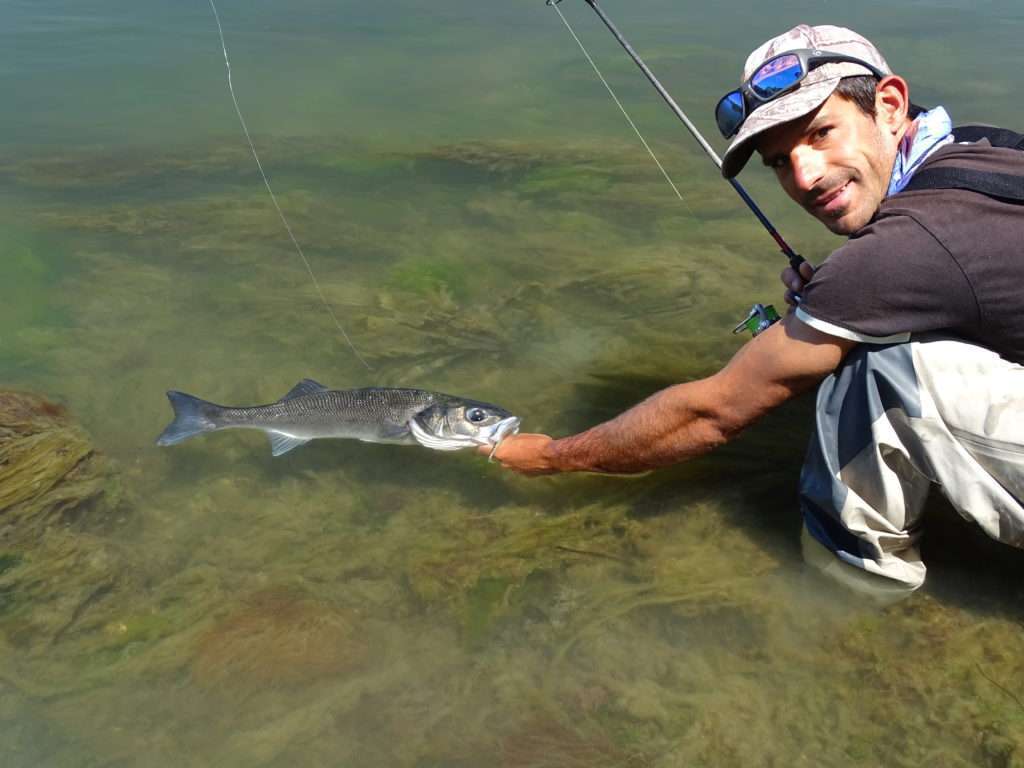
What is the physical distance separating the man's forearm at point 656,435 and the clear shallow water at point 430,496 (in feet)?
1.76

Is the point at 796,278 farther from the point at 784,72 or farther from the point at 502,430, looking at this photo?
the point at 502,430

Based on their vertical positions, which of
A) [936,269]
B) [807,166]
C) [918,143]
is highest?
[918,143]

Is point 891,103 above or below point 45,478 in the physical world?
above

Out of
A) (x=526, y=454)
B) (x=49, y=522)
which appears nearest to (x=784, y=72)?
(x=526, y=454)

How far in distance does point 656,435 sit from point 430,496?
155cm

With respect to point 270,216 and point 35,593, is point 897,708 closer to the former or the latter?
point 35,593

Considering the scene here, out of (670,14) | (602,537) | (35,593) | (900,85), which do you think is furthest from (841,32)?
(670,14)

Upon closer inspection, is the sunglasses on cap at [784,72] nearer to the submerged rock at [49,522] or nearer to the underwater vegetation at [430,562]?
the underwater vegetation at [430,562]

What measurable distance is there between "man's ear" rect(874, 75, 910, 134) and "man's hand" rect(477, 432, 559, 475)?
199 cm

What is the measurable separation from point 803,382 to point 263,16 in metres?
13.8

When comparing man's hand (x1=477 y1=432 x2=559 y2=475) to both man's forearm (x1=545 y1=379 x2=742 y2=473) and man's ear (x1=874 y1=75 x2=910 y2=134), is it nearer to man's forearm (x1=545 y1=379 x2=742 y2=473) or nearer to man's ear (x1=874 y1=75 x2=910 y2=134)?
man's forearm (x1=545 y1=379 x2=742 y2=473)

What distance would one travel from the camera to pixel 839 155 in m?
3.23

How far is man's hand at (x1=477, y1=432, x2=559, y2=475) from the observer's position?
439 cm

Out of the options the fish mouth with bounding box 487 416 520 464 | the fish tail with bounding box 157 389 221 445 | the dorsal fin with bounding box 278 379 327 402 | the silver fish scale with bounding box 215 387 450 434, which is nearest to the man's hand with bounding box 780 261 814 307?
the fish mouth with bounding box 487 416 520 464
